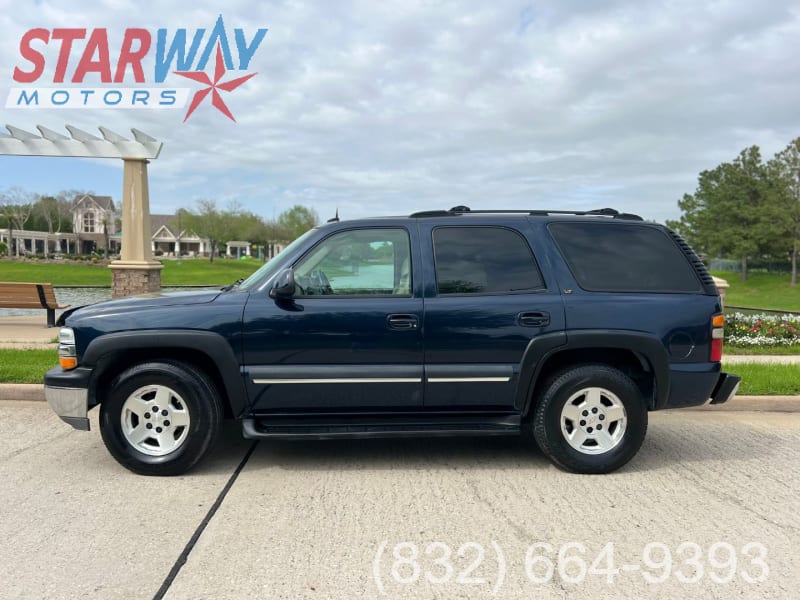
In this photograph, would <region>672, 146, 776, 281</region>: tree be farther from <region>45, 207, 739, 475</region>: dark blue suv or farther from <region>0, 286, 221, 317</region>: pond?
<region>45, 207, 739, 475</region>: dark blue suv

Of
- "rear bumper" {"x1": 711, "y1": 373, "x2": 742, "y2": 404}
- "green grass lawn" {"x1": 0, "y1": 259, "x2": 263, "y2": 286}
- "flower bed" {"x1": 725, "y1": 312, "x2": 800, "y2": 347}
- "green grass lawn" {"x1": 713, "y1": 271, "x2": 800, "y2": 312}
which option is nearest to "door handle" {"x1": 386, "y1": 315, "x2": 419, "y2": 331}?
"rear bumper" {"x1": 711, "y1": 373, "x2": 742, "y2": 404}

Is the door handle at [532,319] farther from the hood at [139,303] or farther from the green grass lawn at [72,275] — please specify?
the green grass lawn at [72,275]

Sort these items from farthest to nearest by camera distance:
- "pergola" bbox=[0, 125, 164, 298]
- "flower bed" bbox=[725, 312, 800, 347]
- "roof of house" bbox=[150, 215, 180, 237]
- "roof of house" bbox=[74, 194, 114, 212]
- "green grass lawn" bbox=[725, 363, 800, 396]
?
1. "roof of house" bbox=[150, 215, 180, 237]
2. "roof of house" bbox=[74, 194, 114, 212]
3. "pergola" bbox=[0, 125, 164, 298]
4. "flower bed" bbox=[725, 312, 800, 347]
5. "green grass lawn" bbox=[725, 363, 800, 396]

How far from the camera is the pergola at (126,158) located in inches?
512

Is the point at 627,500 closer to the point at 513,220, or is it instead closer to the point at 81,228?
the point at 513,220

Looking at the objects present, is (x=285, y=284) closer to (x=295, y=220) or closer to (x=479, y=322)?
(x=479, y=322)

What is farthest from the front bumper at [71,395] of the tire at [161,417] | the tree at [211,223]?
the tree at [211,223]

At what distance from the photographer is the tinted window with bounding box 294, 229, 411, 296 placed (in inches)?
170

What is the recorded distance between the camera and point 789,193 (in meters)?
46.8

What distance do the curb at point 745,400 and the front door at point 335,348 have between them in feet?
12.2

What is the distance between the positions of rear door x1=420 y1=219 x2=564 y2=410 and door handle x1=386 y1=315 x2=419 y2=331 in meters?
0.10

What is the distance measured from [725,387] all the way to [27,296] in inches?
478

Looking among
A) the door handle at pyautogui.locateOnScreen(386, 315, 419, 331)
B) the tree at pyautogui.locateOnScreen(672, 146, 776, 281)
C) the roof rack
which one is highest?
the tree at pyautogui.locateOnScreen(672, 146, 776, 281)

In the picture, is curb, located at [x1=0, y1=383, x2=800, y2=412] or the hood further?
curb, located at [x1=0, y1=383, x2=800, y2=412]
